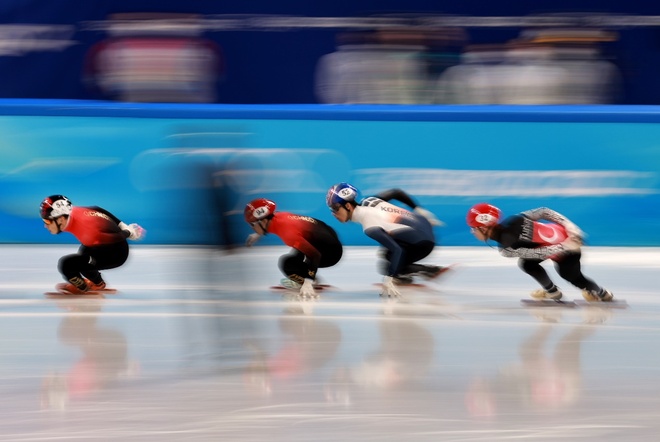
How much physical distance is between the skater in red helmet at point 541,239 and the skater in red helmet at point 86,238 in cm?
270

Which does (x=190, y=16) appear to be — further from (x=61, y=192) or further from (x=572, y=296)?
(x=572, y=296)

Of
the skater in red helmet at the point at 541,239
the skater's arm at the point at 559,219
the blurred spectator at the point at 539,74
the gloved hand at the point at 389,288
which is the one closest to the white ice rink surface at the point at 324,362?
the gloved hand at the point at 389,288

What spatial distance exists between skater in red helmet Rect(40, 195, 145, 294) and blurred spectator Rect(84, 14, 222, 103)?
2637mm

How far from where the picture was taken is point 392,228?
26.2 ft

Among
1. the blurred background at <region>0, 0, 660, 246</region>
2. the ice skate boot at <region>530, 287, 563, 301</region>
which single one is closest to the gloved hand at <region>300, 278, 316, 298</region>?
the ice skate boot at <region>530, 287, 563, 301</region>

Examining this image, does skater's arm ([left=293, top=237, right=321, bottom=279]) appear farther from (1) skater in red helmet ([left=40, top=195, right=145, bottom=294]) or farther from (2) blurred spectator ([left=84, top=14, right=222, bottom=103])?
(2) blurred spectator ([left=84, top=14, right=222, bottom=103])

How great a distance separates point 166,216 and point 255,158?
3.46 ft

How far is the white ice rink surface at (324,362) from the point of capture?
4234 mm

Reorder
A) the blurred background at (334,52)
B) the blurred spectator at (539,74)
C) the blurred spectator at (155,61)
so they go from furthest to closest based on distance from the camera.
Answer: the blurred spectator at (155,61) → the blurred background at (334,52) → the blurred spectator at (539,74)

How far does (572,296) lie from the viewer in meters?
7.72

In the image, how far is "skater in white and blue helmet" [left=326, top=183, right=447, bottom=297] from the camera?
7621 mm

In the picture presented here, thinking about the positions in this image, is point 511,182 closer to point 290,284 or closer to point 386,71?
point 386,71

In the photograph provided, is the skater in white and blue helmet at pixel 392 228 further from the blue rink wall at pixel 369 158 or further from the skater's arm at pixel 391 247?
the blue rink wall at pixel 369 158

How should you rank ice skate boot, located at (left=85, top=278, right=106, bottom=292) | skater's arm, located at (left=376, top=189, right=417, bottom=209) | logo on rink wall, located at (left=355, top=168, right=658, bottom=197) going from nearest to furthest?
ice skate boot, located at (left=85, top=278, right=106, bottom=292)
skater's arm, located at (left=376, top=189, right=417, bottom=209)
logo on rink wall, located at (left=355, top=168, right=658, bottom=197)
